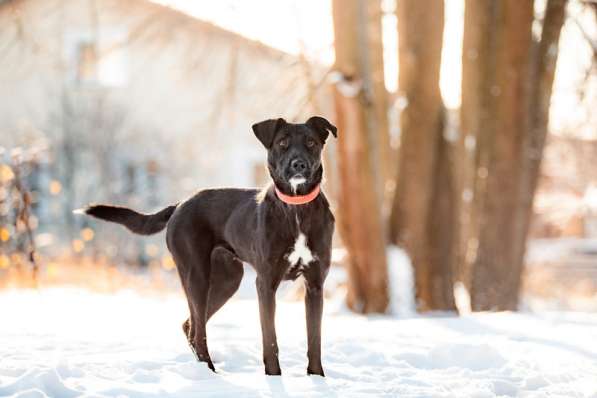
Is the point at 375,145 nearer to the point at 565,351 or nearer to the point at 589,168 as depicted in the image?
the point at 565,351

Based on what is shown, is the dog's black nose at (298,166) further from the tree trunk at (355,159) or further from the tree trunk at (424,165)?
the tree trunk at (424,165)

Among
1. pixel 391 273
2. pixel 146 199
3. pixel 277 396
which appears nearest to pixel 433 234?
pixel 391 273

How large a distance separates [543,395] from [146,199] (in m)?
15.3

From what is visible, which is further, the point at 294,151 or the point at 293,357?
the point at 293,357

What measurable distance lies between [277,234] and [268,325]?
1.91ft

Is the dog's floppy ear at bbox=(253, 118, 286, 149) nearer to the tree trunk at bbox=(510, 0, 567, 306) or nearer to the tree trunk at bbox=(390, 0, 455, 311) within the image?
the tree trunk at bbox=(510, 0, 567, 306)

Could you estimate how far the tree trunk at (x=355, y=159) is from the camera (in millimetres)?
9125

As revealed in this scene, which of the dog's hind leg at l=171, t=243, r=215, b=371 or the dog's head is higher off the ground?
the dog's head

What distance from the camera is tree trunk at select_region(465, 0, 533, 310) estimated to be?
395 inches

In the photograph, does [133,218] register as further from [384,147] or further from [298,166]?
[384,147]

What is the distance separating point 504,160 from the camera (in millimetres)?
10117

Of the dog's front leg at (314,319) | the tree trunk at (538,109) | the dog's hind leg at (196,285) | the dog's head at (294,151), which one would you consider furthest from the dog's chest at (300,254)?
the tree trunk at (538,109)

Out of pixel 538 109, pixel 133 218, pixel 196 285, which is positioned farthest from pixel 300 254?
pixel 538 109

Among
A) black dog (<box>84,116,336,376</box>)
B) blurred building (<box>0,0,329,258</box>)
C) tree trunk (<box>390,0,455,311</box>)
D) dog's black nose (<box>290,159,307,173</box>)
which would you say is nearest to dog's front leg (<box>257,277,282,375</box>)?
black dog (<box>84,116,336,376</box>)
